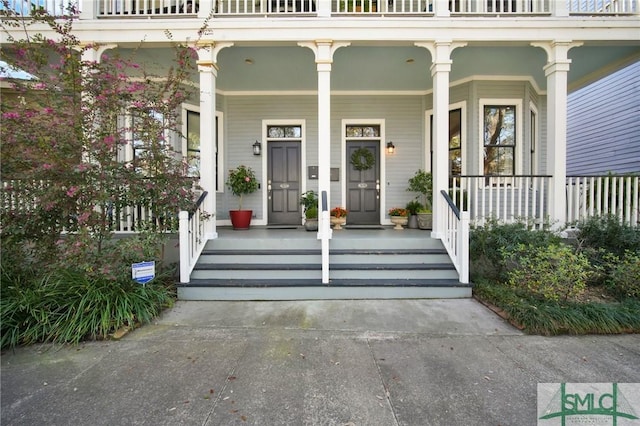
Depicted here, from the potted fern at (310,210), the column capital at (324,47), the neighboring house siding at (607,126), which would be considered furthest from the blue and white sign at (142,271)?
the neighboring house siding at (607,126)

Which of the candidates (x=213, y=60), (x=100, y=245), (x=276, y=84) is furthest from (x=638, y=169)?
(x=100, y=245)

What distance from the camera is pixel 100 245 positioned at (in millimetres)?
3354

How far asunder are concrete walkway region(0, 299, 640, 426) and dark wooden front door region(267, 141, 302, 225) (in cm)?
373

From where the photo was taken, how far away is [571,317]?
9.49ft

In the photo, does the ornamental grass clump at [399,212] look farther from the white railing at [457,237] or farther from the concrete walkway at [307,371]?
the concrete walkway at [307,371]

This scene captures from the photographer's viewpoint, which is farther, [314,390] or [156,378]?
[156,378]

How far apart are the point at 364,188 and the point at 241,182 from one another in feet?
9.17

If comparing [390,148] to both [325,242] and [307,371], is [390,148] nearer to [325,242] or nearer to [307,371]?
[325,242]

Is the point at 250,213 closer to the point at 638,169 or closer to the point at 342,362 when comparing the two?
the point at 342,362

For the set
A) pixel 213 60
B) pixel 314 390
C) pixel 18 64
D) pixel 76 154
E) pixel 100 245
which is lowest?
pixel 314 390

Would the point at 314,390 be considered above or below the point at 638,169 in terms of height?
below

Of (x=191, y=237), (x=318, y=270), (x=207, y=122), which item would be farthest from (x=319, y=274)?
(x=207, y=122)

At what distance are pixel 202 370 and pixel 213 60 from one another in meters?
4.37

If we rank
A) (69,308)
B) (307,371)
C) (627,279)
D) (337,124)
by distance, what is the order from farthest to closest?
(337,124), (627,279), (69,308), (307,371)
